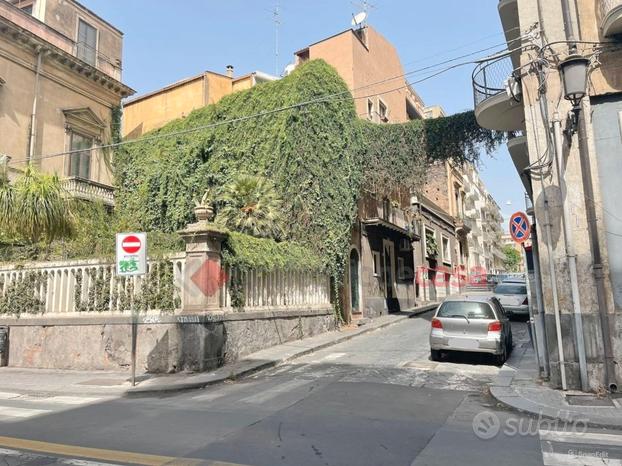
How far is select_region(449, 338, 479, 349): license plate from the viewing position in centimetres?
1055

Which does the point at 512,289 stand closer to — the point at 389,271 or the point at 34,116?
the point at 389,271

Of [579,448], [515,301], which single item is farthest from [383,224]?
[579,448]

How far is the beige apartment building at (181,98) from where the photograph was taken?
24.7 meters

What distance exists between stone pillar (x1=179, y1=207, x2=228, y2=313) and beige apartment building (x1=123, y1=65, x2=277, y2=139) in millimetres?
14719

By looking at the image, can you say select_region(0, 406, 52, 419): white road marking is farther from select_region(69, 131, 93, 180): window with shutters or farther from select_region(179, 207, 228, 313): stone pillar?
select_region(69, 131, 93, 180): window with shutters

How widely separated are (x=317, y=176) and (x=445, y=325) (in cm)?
867

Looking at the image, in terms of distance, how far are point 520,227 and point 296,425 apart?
6.87 m

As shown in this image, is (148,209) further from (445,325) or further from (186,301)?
(445,325)

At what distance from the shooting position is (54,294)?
1231 cm

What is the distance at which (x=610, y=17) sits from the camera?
8.19 metres

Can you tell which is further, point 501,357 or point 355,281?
point 355,281

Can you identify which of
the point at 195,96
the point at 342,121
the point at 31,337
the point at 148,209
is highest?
the point at 195,96

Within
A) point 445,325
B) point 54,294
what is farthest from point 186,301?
point 445,325

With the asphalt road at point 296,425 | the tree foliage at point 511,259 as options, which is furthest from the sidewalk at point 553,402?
the tree foliage at point 511,259
